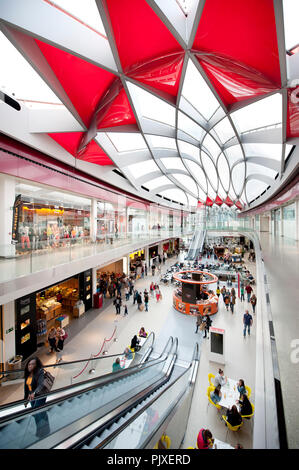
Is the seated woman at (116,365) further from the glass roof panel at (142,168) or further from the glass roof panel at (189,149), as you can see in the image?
the glass roof panel at (142,168)

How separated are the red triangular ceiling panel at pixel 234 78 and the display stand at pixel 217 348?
8684 millimetres

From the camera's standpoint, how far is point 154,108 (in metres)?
9.99

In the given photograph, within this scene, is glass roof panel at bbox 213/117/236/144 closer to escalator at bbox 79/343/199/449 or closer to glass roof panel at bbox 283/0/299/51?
glass roof panel at bbox 283/0/299/51

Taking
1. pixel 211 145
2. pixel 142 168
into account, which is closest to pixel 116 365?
pixel 211 145

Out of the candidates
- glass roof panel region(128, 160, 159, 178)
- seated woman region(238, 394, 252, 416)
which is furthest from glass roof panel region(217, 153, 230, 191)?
seated woman region(238, 394, 252, 416)

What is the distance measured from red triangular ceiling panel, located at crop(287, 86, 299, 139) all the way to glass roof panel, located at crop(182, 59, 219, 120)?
3.68m

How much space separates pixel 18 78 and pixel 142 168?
46.3ft

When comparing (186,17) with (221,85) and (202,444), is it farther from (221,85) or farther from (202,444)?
(202,444)

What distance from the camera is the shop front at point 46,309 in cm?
837

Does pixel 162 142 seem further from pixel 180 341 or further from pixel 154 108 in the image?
pixel 180 341

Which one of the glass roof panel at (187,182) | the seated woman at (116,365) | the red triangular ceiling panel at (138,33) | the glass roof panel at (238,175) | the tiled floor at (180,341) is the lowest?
the tiled floor at (180,341)

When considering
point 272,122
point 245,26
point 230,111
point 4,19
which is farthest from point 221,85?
point 4,19

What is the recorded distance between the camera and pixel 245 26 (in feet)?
13.6

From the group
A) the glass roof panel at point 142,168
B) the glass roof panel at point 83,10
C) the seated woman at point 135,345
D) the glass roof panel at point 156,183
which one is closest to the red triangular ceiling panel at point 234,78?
the glass roof panel at point 83,10
